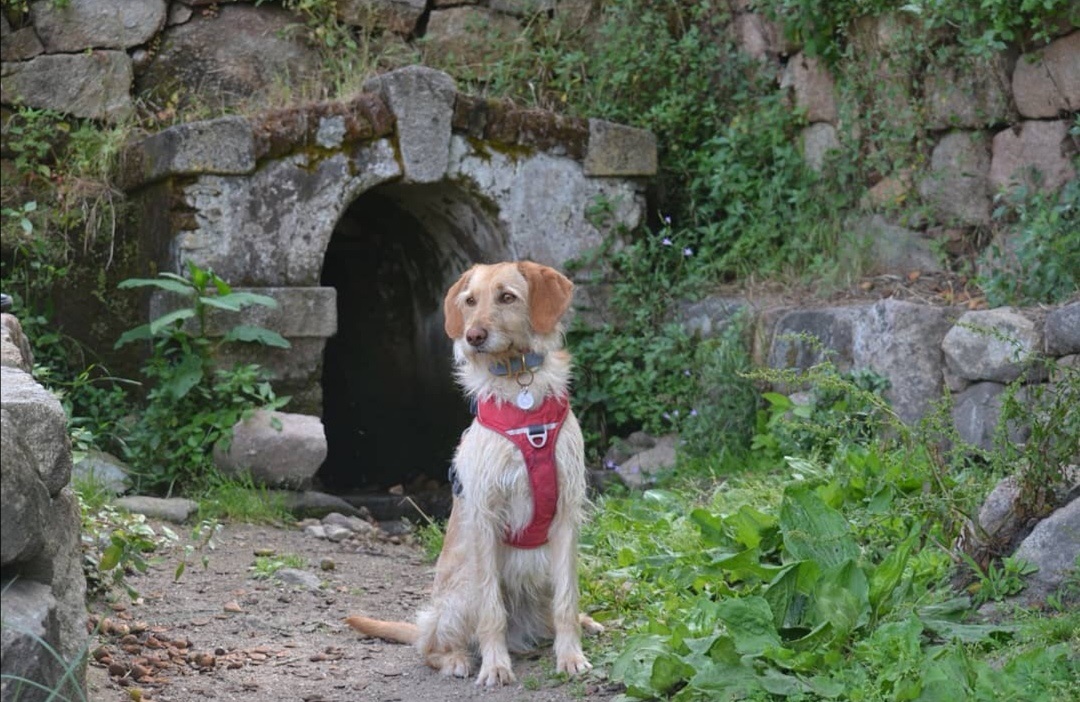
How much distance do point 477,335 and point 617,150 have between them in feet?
15.4

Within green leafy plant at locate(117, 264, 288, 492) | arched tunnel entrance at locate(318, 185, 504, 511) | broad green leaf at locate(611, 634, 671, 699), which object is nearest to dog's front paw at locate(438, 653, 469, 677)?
broad green leaf at locate(611, 634, 671, 699)

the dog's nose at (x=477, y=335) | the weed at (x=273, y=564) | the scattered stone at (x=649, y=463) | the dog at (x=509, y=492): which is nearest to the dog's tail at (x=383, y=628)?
the dog at (x=509, y=492)

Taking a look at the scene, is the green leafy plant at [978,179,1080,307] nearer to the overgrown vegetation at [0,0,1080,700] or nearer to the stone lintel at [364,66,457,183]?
the overgrown vegetation at [0,0,1080,700]

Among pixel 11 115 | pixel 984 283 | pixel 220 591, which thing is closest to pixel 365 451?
pixel 11 115

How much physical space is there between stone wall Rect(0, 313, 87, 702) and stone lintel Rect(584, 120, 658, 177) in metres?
5.70

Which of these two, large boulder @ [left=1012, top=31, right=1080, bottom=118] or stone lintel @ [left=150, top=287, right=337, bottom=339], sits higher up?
large boulder @ [left=1012, top=31, right=1080, bottom=118]

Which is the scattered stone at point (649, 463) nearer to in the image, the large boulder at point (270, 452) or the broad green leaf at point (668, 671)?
the large boulder at point (270, 452)

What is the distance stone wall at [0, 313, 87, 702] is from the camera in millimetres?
2992

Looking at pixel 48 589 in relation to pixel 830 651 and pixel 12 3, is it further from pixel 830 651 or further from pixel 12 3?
pixel 12 3

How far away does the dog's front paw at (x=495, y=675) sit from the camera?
4828 millimetres

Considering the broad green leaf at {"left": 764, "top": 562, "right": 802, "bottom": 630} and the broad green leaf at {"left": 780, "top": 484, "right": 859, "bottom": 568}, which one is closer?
the broad green leaf at {"left": 764, "top": 562, "right": 802, "bottom": 630}

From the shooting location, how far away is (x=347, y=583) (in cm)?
672

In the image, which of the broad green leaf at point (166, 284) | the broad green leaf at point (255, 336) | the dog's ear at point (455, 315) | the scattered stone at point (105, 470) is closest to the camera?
the dog's ear at point (455, 315)

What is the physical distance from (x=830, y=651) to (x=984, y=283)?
11.6 ft
